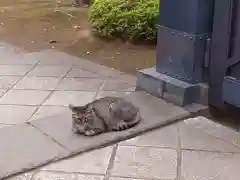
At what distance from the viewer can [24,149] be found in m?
4.16

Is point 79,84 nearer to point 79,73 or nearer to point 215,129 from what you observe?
point 79,73

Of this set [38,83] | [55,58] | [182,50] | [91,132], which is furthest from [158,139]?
[55,58]

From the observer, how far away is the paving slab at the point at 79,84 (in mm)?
5938

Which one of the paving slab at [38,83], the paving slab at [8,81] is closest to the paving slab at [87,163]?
the paving slab at [38,83]

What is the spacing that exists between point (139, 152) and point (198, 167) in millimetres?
527

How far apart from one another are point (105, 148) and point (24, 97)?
174 cm

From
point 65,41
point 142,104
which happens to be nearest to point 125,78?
point 142,104

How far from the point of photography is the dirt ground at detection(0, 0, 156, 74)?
24.7ft

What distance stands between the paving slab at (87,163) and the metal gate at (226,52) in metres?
1.28

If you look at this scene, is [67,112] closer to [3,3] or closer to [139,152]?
[139,152]

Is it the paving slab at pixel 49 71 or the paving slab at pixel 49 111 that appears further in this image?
the paving slab at pixel 49 71

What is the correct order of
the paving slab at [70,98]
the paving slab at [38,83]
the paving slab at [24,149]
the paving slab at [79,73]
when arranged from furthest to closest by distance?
the paving slab at [79,73]
the paving slab at [38,83]
the paving slab at [70,98]
the paving slab at [24,149]

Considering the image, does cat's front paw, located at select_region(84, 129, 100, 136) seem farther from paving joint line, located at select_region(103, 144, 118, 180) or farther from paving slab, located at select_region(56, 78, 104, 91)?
paving slab, located at select_region(56, 78, 104, 91)

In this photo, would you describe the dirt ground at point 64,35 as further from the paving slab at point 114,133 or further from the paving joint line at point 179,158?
the paving joint line at point 179,158
